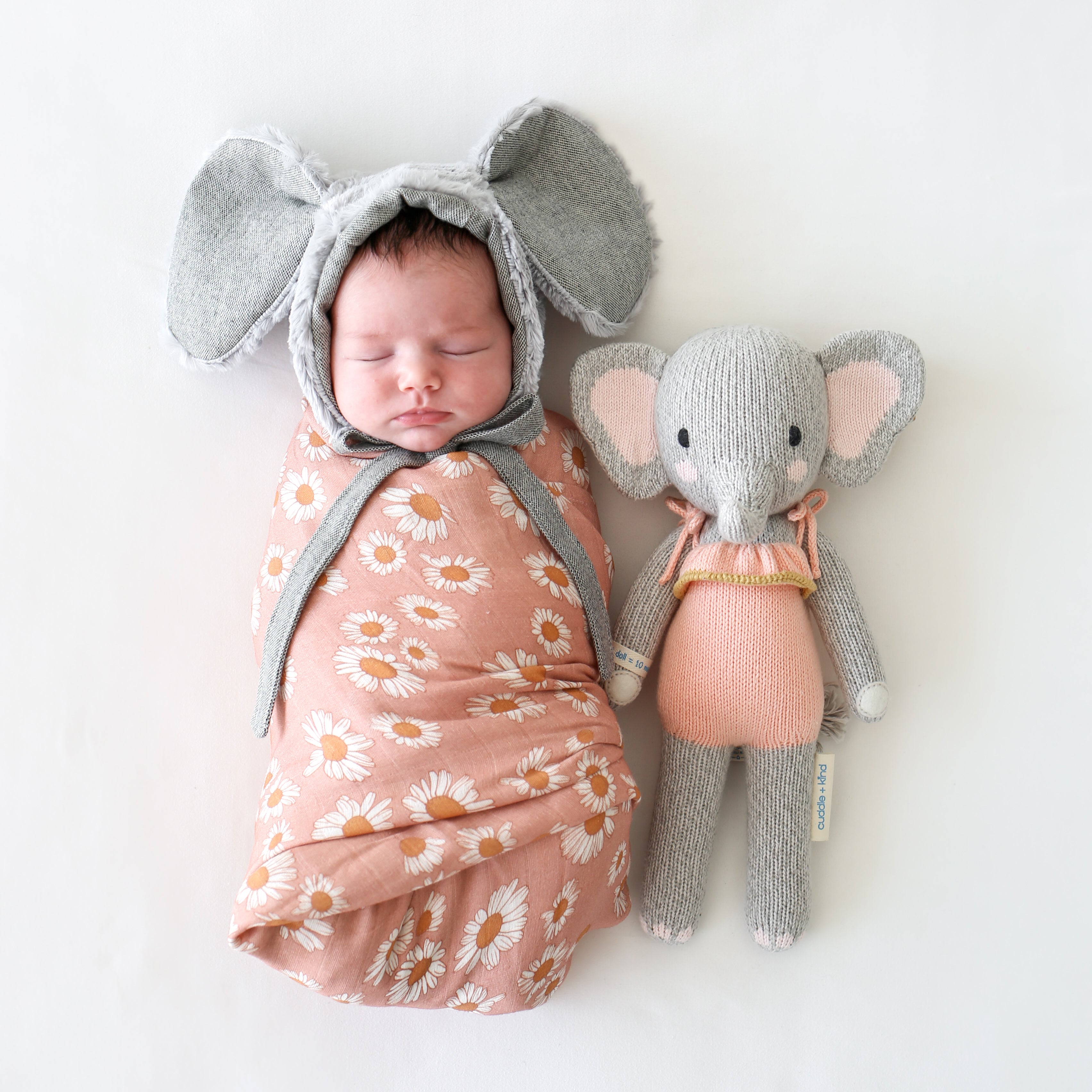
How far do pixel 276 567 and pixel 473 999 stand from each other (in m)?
0.55

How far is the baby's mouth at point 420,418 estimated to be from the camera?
A: 1.04m

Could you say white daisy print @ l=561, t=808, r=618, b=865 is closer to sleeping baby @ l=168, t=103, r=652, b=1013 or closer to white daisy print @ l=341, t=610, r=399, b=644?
sleeping baby @ l=168, t=103, r=652, b=1013

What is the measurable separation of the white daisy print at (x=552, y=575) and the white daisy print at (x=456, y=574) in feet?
0.19

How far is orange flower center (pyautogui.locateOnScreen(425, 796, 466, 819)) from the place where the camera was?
0.94m

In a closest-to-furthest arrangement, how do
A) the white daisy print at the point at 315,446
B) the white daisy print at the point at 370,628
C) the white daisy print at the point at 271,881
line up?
the white daisy print at the point at 271,881
the white daisy print at the point at 370,628
the white daisy print at the point at 315,446

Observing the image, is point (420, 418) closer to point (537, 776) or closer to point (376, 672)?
point (376, 672)

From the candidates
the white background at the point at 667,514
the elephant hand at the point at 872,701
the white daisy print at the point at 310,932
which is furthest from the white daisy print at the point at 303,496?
the elephant hand at the point at 872,701

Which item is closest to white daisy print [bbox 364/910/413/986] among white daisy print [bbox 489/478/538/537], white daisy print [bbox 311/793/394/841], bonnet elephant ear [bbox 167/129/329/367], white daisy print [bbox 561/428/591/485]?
white daisy print [bbox 311/793/394/841]

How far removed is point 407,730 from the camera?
3.15ft

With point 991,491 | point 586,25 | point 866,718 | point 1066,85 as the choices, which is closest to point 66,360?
point 586,25

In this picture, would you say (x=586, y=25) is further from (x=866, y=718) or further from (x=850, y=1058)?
(x=850, y=1058)

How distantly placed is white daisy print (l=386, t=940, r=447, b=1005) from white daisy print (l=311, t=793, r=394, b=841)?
0.51 ft

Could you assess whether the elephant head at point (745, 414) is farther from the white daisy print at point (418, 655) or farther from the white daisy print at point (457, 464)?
the white daisy print at point (418, 655)

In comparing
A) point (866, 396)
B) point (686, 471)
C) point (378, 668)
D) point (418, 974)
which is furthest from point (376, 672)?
point (866, 396)
